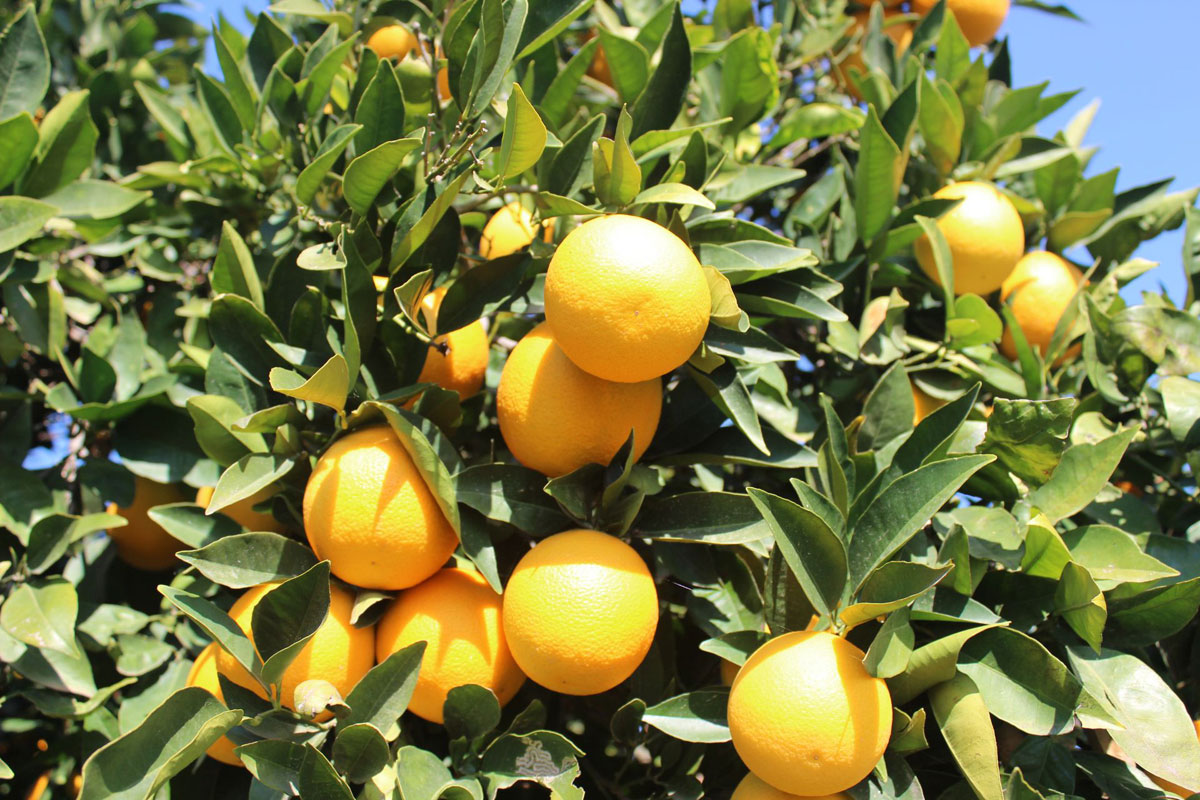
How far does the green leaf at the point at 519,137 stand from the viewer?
50.1 inches

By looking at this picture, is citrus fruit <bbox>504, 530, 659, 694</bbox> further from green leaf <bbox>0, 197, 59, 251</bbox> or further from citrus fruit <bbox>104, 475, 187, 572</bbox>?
green leaf <bbox>0, 197, 59, 251</bbox>

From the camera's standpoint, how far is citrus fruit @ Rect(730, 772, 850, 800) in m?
1.24

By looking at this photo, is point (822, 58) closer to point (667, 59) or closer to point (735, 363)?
point (667, 59)

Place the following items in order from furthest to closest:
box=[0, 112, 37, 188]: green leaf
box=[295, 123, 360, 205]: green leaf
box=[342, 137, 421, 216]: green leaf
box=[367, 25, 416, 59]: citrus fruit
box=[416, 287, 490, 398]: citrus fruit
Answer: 1. box=[367, 25, 416, 59]: citrus fruit
2. box=[0, 112, 37, 188]: green leaf
3. box=[416, 287, 490, 398]: citrus fruit
4. box=[295, 123, 360, 205]: green leaf
5. box=[342, 137, 421, 216]: green leaf

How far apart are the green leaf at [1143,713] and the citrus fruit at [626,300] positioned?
767 mm

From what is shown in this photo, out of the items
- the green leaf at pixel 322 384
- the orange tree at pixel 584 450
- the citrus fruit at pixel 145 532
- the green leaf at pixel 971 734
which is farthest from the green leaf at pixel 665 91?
the citrus fruit at pixel 145 532

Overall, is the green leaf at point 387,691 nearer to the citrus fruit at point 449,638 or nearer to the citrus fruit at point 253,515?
the citrus fruit at point 449,638

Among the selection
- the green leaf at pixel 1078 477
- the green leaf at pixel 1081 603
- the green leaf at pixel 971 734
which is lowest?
the green leaf at pixel 971 734

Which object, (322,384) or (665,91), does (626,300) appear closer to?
(322,384)

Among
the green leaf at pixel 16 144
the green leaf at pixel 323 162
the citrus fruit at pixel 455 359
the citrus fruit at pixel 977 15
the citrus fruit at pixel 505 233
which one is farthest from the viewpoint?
the citrus fruit at pixel 977 15

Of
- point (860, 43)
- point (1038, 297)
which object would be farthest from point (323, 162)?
point (860, 43)

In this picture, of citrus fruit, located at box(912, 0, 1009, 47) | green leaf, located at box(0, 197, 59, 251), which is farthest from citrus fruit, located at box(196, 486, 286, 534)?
citrus fruit, located at box(912, 0, 1009, 47)

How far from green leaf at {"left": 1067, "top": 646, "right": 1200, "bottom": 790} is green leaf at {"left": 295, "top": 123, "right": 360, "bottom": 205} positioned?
138 cm

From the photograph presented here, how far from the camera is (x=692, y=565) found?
4.88ft
